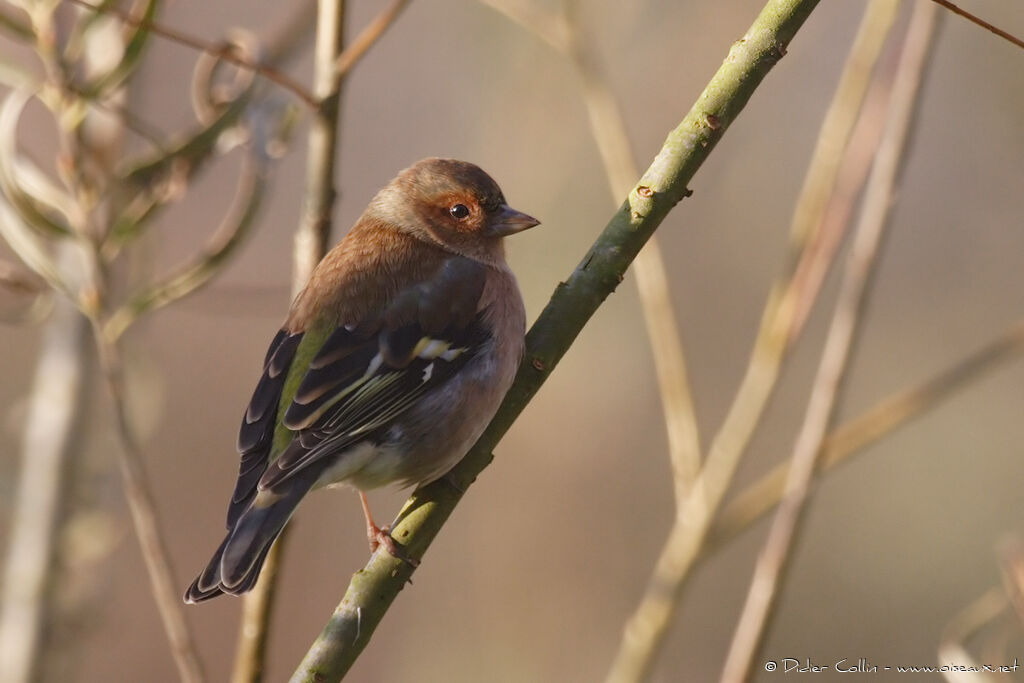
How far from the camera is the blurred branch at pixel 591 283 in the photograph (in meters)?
2.43

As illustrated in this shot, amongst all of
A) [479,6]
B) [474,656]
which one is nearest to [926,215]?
[479,6]

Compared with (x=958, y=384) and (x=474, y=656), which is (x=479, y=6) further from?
(x=958, y=384)

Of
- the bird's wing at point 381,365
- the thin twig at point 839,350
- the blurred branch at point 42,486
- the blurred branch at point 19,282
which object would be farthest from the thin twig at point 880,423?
the blurred branch at point 19,282

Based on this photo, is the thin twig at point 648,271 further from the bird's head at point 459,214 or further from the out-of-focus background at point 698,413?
the out-of-focus background at point 698,413

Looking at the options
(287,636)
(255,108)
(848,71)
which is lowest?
(287,636)

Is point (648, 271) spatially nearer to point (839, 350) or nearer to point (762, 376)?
point (762, 376)

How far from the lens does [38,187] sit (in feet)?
10.5

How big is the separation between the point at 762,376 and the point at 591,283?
839 mm

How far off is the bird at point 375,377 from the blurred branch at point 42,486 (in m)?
0.55

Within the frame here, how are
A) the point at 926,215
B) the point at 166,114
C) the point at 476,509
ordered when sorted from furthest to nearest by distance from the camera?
1. the point at 166,114
2. the point at 926,215
3. the point at 476,509

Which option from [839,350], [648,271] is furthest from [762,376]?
[648,271]

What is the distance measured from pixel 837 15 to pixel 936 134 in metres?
2.28

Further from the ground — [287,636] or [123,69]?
[123,69]

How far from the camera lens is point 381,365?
145 inches
